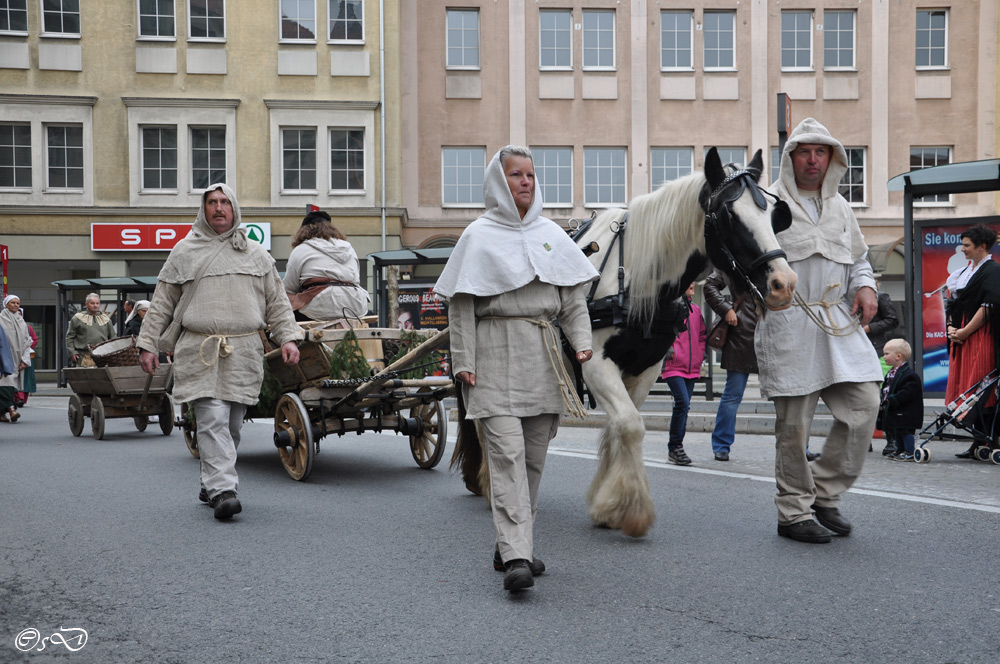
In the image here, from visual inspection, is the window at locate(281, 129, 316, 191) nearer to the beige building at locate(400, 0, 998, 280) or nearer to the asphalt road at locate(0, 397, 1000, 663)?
the beige building at locate(400, 0, 998, 280)

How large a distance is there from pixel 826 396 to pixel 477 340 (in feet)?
6.91

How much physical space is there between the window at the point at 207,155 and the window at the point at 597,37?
10545 mm

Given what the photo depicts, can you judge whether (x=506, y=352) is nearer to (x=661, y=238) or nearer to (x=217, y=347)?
(x=661, y=238)

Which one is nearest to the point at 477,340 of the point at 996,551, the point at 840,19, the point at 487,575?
the point at 487,575

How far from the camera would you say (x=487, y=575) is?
459 cm

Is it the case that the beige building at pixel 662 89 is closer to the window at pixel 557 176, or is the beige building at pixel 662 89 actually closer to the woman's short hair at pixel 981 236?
the window at pixel 557 176

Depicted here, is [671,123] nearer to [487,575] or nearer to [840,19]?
[840,19]

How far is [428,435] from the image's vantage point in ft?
27.8

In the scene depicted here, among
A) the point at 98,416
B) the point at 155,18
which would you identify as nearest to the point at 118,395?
the point at 98,416

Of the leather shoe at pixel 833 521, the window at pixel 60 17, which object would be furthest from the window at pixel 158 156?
the leather shoe at pixel 833 521

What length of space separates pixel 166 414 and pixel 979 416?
29.5 ft

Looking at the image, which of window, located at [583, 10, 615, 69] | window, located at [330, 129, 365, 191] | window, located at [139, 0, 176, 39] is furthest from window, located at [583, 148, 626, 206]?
window, located at [139, 0, 176, 39]

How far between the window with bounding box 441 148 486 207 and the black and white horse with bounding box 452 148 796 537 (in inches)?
889

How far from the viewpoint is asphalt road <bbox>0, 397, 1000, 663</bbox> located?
11.7 ft
